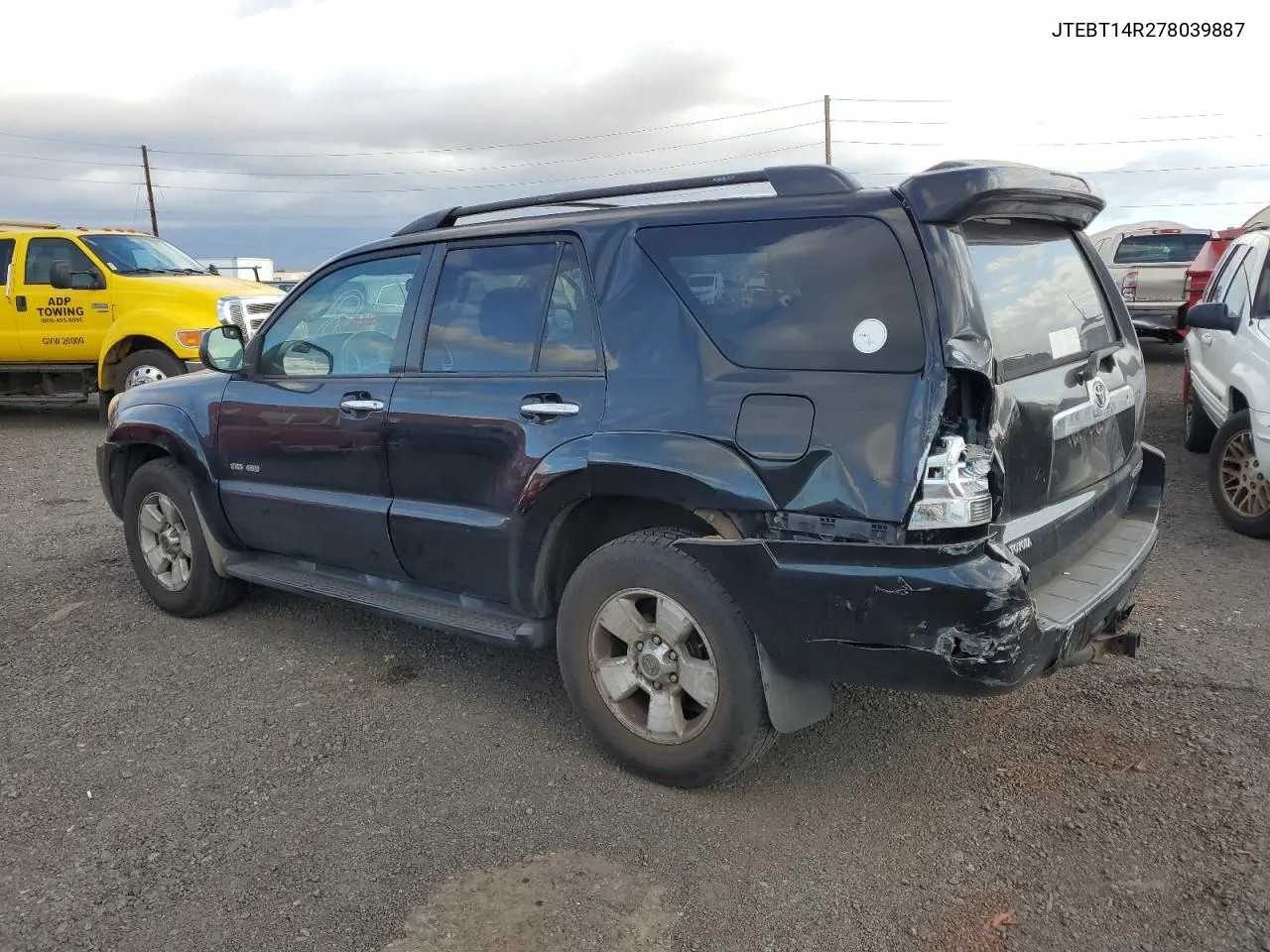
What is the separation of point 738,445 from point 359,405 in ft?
5.73

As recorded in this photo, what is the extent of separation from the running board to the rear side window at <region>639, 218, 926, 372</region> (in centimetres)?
130

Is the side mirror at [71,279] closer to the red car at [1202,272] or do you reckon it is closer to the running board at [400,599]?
the running board at [400,599]

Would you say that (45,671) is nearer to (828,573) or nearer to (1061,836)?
(828,573)

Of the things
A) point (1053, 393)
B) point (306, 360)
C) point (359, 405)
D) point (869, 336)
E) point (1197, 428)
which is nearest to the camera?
point (869, 336)

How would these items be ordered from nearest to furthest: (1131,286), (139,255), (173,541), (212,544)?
(212,544)
(173,541)
(139,255)
(1131,286)

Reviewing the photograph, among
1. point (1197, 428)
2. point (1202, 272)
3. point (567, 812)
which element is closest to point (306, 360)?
point (567, 812)

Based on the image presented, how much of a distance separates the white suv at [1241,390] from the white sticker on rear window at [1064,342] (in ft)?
9.65

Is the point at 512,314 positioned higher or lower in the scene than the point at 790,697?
higher

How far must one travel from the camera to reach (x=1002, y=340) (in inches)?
118

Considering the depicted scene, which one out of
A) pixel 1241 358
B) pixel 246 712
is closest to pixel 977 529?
pixel 246 712

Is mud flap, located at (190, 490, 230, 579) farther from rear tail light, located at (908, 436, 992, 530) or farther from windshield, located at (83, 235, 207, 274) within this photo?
windshield, located at (83, 235, 207, 274)

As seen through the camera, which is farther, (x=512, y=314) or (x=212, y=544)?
(x=212, y=544)

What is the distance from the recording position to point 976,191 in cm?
279

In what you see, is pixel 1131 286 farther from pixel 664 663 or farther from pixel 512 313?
pixel 664 663
